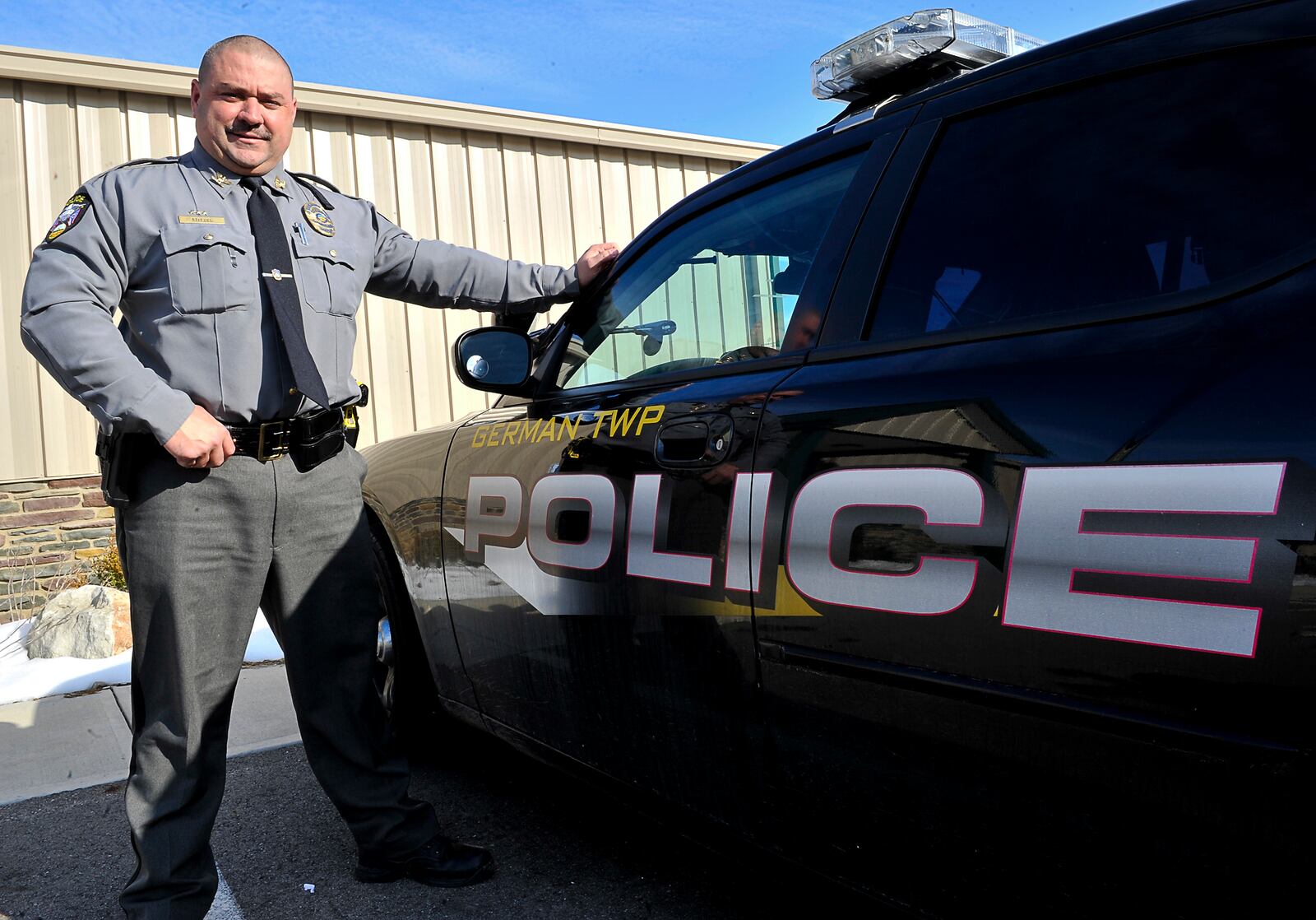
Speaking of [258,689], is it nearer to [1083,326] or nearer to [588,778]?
[588,778]

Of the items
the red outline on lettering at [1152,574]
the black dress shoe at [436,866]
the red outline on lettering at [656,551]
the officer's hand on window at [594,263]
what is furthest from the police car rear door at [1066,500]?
the black dress shoe at [436,866]

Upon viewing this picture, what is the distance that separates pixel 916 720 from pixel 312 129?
21.3 feet

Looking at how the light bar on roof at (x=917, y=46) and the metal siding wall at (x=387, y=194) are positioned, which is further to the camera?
the metal siding wall at (x=387, y=194)

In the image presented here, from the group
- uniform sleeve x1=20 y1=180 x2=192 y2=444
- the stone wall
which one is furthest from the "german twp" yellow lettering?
the stone wall

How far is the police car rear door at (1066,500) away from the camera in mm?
1135

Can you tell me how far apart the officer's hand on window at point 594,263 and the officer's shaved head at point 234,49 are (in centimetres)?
83

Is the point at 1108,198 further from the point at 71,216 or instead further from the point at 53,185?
the point at 53,185

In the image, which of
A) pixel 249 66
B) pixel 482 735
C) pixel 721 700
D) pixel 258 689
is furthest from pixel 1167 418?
pixel 258 689

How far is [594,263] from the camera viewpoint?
8.55 ft

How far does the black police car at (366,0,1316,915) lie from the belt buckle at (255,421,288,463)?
568mm

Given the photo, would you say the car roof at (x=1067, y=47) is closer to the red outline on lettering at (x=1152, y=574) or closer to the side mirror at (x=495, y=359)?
the red outline on lettering at (x=1152, y=574)

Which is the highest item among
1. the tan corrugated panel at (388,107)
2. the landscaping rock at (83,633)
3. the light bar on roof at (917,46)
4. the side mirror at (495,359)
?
the tan corrugated panel at (388,107)

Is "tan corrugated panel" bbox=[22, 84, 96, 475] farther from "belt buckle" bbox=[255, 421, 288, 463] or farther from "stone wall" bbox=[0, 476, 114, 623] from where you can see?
"belt buckle" bbox=[255, 421, 288, 463]

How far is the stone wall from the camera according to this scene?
241 inches
